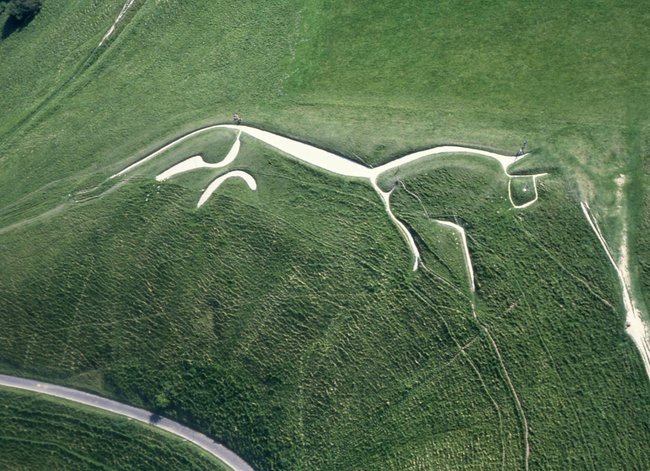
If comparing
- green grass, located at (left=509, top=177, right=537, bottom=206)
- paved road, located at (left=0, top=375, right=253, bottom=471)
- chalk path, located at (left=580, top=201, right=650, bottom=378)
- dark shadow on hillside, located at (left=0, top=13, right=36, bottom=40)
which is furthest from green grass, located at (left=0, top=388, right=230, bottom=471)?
dark shadow on hillside, located at (left=0, top=13, right=36, bottom=40)

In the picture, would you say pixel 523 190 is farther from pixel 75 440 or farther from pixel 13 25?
pixel 13 25

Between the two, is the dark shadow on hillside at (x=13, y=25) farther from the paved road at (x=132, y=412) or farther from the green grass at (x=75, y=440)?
the green grass at (x=75, y=440)

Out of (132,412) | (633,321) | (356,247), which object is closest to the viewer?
(633,321)

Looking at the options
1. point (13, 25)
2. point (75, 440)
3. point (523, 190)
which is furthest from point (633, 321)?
point (13, 25)

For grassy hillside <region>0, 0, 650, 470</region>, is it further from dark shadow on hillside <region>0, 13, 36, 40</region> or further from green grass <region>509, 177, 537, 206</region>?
dark shadow on hillside <region>0, 13, 36, 40</region>

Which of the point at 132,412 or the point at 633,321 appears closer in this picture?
the point at 633,321
